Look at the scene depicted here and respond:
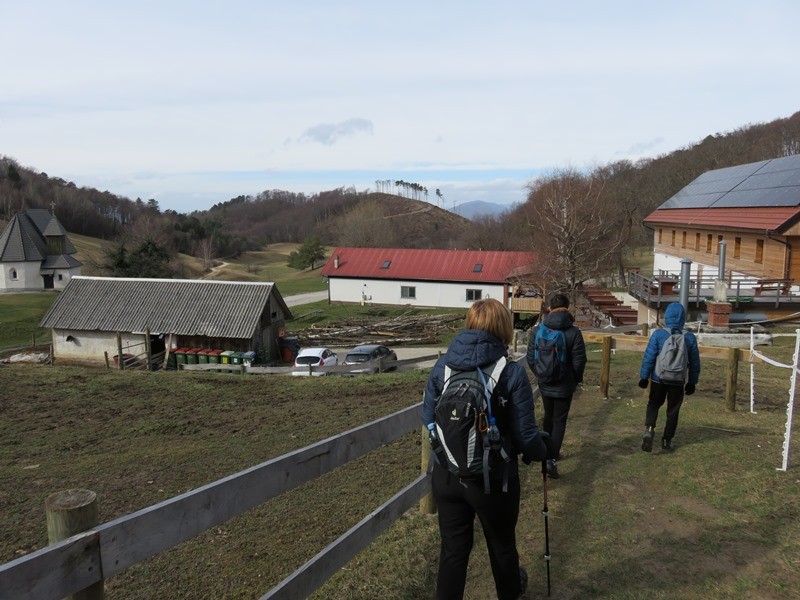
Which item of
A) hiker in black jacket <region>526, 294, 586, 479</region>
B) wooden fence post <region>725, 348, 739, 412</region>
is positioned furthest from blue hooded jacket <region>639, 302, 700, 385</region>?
wooden fence post <region>725, 348, 739, 412</region>

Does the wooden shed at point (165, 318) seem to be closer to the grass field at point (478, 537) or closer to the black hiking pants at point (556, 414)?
the grass field at point (478, 537)

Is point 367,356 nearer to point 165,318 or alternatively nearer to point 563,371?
point 165,318

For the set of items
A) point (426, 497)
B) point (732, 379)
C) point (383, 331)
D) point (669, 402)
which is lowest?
point (383, 331)

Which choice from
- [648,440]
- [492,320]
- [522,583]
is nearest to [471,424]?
[492,320]

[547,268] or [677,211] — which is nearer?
[547,268]

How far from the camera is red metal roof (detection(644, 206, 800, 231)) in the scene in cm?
2448

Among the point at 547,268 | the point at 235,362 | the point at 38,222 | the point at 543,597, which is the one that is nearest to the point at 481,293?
the point at 547,268

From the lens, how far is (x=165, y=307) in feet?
88.7

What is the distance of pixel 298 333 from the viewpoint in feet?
120

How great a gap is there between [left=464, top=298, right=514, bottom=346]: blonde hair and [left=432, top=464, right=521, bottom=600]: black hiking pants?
2.84 feet

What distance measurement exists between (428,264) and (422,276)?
4.71 feet

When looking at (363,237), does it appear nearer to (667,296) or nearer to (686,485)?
(667,296)

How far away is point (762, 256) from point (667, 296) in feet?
22.2

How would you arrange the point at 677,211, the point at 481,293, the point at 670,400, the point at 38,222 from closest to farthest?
1. the point at 670,400
2. the point at 677,211
3. the point at 481,293
4. the point at 38,222
